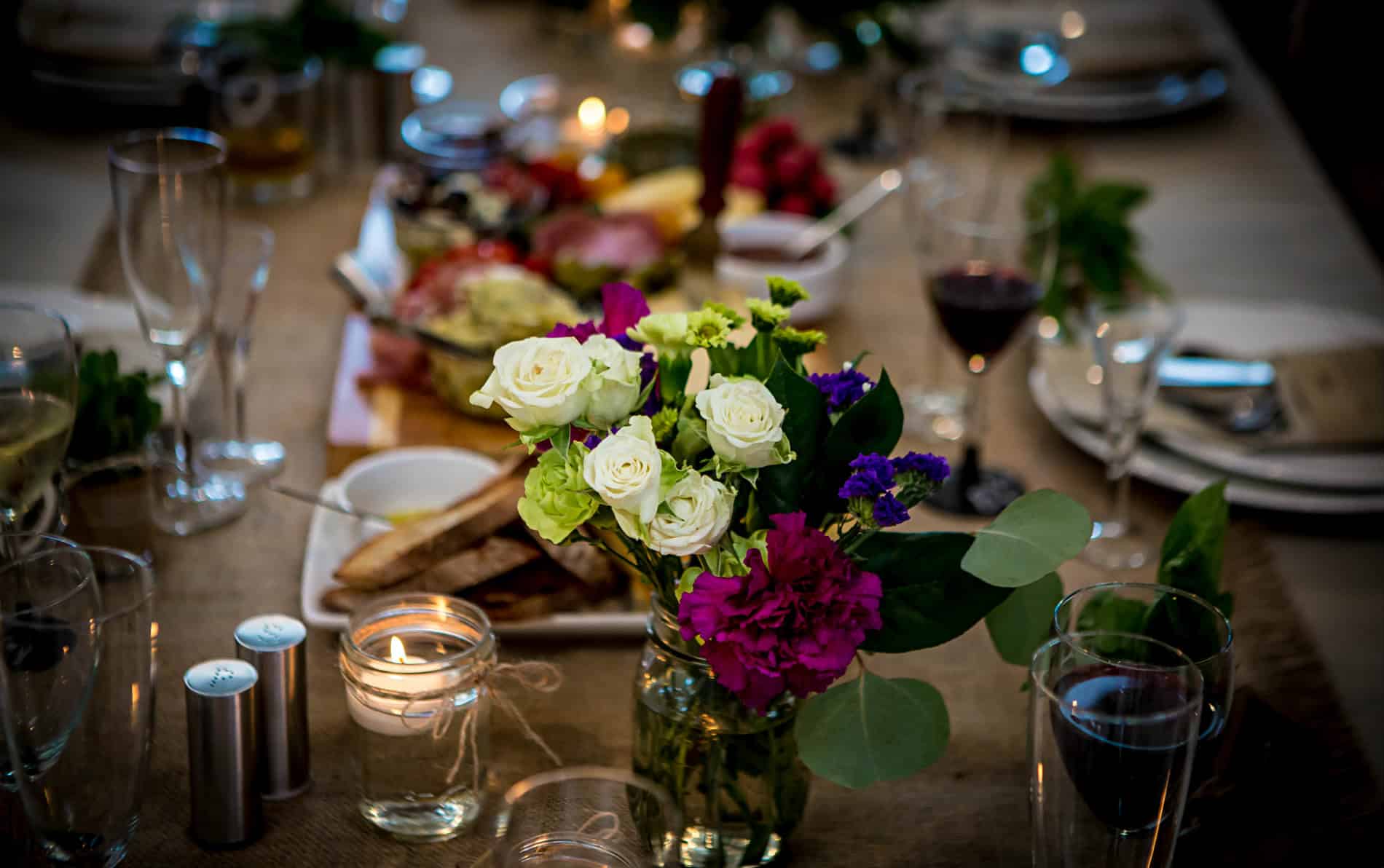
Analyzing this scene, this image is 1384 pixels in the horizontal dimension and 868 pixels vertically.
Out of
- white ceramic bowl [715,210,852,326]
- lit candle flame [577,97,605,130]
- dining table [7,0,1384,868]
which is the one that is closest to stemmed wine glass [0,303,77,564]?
dining table [7,0,1384,868]

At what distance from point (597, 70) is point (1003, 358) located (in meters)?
1.11

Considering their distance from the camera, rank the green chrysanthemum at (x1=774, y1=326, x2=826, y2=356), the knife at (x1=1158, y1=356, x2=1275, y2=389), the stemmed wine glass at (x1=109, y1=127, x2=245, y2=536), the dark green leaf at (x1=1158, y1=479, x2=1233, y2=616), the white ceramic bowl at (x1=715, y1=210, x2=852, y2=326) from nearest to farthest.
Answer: the green chrysanthemum at (x1=774, y1=326, x2=826, y2=356)
the dark green leaf at (x1=1158, y1=479, x2=1233, y2=616)
the stemmed wine glass at (x1=109, y1=127, x2=245, y2=536)
the knife at (x1=1158, y1=356, x2=1275, y2=389)
the white ceramic bowl at (x1=715, y1=210, x2=852, y2=326)

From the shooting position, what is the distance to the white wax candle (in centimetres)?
69

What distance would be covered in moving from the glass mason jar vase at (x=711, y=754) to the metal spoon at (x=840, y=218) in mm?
856

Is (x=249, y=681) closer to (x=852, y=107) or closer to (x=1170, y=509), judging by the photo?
(x=1170, y=509)

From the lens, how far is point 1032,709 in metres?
0.62

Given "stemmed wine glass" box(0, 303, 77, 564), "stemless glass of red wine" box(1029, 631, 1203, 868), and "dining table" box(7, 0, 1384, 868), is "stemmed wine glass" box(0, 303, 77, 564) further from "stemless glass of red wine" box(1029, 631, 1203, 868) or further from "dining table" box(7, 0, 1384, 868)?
"stemless glass of red wine" box(1029, 631, 1203, 868)

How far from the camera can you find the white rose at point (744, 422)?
57 cm

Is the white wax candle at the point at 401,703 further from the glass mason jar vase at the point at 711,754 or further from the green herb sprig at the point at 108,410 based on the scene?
the green herb sprig at the point at 108,410

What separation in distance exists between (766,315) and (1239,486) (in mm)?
636

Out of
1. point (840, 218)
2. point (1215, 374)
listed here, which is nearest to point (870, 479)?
point (1215, 374)

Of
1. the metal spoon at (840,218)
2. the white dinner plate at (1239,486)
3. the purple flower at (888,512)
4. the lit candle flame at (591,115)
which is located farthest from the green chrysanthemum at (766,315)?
the lit candle flame at (591,115)

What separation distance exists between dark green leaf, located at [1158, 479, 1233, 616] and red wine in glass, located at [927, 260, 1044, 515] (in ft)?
0.98

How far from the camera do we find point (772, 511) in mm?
627
